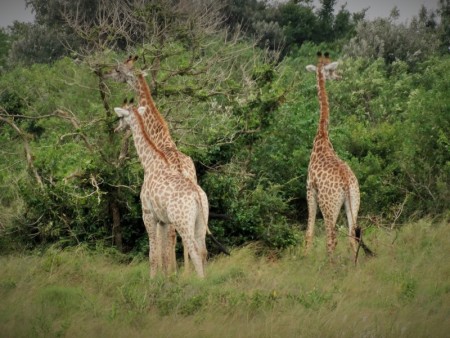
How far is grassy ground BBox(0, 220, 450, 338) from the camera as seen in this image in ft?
27.8

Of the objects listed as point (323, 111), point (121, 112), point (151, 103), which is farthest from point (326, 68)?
point (121, 112)

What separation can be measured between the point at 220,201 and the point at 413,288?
423cm

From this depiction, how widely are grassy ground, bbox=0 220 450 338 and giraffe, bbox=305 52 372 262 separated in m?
0.37

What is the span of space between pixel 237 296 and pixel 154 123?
3.33m

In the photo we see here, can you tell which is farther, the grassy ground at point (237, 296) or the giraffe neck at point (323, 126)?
the giraffe neck at point (323, 126)

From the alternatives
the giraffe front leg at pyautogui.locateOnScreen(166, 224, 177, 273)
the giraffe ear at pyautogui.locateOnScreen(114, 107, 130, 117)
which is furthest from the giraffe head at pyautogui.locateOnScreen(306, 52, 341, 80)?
the giraffe front leg at pyautogui.locateOnScreen(166, 224, 177, 273)

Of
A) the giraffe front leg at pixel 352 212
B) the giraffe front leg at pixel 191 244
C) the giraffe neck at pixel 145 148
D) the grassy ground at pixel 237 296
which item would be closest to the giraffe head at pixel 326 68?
the giraffe front leg at pixel 352 212

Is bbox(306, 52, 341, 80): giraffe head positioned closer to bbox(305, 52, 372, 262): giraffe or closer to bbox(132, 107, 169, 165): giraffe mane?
bbox(305, 52, 372, 262): giraffe

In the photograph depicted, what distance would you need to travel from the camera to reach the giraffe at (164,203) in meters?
10.4

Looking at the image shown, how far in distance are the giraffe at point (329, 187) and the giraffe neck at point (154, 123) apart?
2.27 meters

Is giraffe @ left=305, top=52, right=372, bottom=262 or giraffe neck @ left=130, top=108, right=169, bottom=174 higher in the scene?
giraffe neck @ left=130, top=108, right=169, bottom=174

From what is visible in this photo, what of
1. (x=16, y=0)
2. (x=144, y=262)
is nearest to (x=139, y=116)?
(x=144, y=262)

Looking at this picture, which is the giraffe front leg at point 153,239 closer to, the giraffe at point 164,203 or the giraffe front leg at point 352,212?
the giraffe at point 164,203

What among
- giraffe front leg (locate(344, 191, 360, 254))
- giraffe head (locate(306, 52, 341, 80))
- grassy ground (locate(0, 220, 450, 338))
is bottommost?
grassy ground (locate(0, 220, 450, 338))
